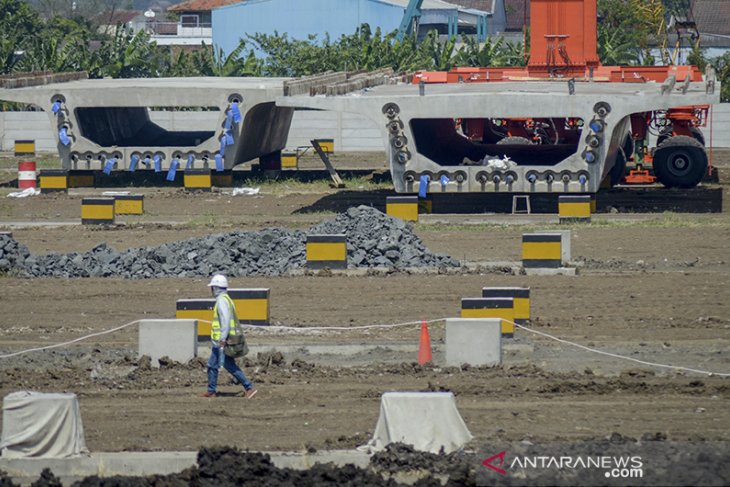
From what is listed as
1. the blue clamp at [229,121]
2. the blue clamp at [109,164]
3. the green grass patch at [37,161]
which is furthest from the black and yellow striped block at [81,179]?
the green grass patch at [37,161]

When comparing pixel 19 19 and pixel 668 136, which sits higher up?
pixel 19 19

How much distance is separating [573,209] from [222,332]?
51.0 ft

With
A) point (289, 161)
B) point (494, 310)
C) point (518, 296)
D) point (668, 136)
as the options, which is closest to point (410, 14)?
point (289, 161)

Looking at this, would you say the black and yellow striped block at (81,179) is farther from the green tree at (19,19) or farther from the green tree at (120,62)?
the green tree at (19,19)

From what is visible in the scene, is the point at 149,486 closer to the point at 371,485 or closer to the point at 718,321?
the point at 371,485

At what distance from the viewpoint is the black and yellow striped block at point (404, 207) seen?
28703mm

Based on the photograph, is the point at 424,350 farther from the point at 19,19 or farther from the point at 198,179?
the point at 19,19

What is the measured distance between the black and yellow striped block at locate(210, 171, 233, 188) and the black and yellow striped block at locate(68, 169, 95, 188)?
11.7 feet

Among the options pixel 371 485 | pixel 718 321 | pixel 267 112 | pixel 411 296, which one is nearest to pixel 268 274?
pixel 411 296

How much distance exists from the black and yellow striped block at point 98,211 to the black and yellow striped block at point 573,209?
9.69 m

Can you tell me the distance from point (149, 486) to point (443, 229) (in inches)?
703

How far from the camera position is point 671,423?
1288cm

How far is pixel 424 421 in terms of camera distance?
37.8 feet

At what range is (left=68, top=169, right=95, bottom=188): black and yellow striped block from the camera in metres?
37.4
